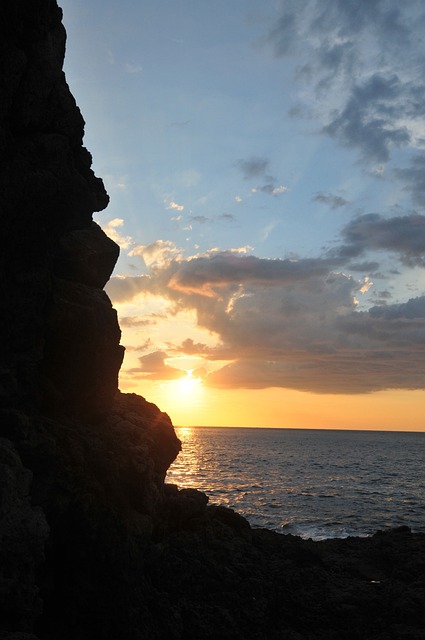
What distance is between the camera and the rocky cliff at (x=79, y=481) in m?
16.5

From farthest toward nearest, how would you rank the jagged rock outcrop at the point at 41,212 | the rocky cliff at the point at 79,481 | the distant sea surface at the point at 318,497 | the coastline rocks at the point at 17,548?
the distant sea surface at the point at 318,497, the jagged rock outcrop at the point at 41,212, the rocky cliff at the point at 79,481, the coastline rocks at the point at 17,548

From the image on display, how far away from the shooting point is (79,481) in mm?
19844

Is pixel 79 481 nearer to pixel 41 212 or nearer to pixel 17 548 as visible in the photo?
pixel 17 548

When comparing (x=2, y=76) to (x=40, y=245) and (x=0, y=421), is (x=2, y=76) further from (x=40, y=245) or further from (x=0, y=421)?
(x=0, y=421)

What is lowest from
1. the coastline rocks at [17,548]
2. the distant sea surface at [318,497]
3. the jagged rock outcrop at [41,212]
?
the distant sea surface at [318,497]

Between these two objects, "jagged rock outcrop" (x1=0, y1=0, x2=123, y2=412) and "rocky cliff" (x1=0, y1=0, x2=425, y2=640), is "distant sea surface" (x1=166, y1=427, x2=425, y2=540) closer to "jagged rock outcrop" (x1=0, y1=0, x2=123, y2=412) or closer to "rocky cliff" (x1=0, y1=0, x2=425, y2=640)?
"rocky cliff" (x1=0, y1=0, x2=425, y2=640)

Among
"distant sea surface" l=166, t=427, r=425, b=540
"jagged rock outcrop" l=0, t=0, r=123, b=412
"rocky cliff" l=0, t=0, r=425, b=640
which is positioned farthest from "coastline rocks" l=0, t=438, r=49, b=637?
"distant sea surface" l=166, t=427, r=425, b=540

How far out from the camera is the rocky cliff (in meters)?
16.5

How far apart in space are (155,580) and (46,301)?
14341 millimetres

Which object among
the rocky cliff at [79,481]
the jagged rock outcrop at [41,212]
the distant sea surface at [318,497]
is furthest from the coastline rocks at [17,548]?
the distant sea surface at [318,497]

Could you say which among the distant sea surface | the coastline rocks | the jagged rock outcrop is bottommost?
the distant sea surface

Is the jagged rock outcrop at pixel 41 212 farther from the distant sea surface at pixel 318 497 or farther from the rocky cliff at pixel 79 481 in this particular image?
the distant sea surface at pixel 318 497

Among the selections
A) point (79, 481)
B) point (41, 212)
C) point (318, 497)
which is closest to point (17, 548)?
point (79, 481)

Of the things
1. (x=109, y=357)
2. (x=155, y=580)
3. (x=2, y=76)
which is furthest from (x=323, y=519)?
(x=2, y=76)
